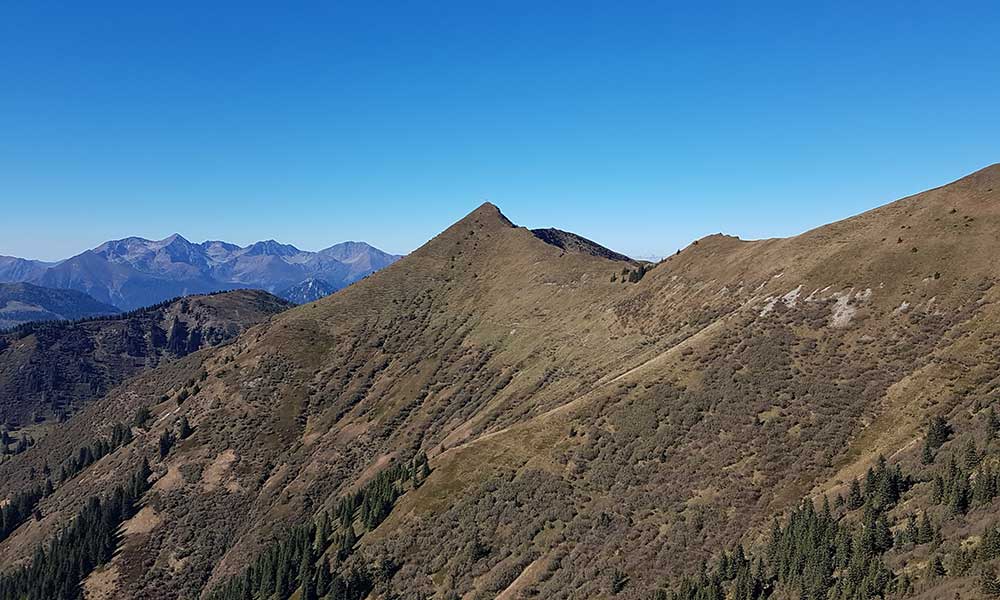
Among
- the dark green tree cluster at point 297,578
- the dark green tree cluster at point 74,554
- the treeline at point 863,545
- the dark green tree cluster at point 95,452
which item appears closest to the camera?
the treeline at point 863,545

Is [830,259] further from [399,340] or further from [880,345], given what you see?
[399,340]

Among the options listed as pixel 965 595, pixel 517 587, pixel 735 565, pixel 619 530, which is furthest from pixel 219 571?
pixel 965 595

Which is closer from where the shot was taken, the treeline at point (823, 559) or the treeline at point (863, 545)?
the treeline at point (863, 545)

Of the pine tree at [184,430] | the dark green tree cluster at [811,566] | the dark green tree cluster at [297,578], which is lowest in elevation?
the dark green tree cluster at [297,578]

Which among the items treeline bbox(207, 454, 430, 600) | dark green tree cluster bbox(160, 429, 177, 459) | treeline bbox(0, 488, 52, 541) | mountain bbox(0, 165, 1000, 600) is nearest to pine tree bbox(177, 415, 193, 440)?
mountain bbox(0, 165, 1000, 600)

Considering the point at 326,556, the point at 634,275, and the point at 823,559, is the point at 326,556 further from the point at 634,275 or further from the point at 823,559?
the point at 634,275

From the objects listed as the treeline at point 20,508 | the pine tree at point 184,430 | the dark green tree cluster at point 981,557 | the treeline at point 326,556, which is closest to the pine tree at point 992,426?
the dark green tree cluster at point 981,557

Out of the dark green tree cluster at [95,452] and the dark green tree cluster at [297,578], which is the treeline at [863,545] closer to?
the dark green tree cluster at [297,578]

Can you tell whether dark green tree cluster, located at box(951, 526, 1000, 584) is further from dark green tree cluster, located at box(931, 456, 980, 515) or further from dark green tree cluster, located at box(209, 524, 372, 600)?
dark green tree cluster, located at box(209, 524, 372, 600)
